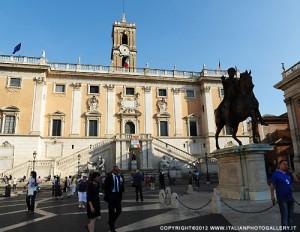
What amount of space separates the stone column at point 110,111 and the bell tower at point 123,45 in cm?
1202

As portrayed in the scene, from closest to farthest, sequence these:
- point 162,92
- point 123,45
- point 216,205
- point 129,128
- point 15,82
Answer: point 216,205 → point 15,82 → point 129,128 → point 162,92 → point 123,45

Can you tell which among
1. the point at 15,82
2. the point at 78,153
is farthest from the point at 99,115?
the point at 15,82

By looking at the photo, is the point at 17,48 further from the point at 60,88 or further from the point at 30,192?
the point at 30,192

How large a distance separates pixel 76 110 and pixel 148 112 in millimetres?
9684

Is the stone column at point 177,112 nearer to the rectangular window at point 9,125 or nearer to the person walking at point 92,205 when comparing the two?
the rectangular window at point 9,125

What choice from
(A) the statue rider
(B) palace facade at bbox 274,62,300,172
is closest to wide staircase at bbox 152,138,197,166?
(B) palace facade at bbox 274,62,300,172

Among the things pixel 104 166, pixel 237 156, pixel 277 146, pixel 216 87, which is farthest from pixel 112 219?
pixel 277 146

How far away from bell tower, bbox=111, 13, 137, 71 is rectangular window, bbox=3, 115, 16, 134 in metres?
20.6

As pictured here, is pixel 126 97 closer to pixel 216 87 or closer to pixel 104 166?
pixel 104 166

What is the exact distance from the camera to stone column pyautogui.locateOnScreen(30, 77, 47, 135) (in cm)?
3019

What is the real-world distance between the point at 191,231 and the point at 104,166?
24.6 meters

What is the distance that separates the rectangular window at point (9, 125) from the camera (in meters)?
30.1

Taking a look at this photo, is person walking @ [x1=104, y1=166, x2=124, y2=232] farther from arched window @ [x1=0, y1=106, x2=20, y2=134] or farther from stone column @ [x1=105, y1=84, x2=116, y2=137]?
arched window @ [x1=0, y1=106, x2=20, y2=134]

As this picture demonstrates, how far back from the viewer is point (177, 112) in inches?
1422
